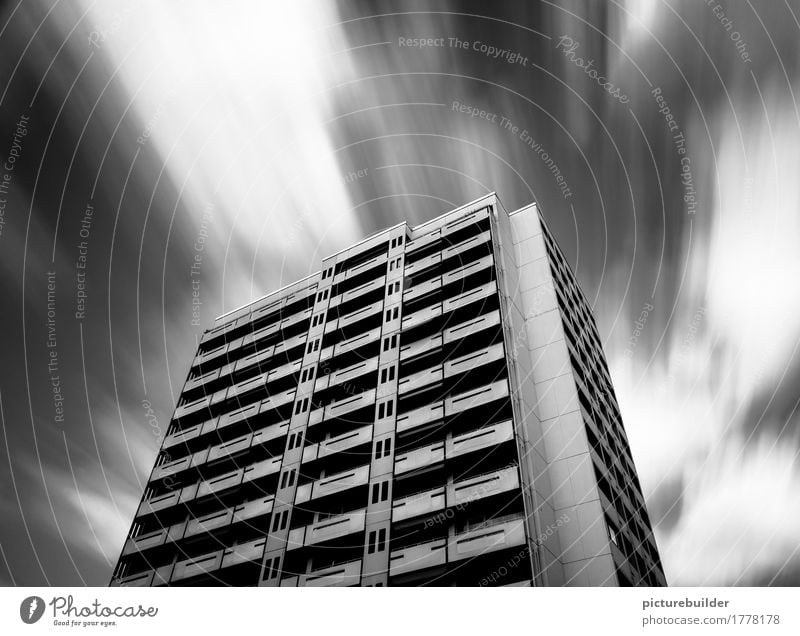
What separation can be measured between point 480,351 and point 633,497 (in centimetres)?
1497

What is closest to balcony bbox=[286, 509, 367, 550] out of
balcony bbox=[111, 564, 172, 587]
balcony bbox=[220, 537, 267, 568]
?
balcony bbox=[220, 537, 267, 568]

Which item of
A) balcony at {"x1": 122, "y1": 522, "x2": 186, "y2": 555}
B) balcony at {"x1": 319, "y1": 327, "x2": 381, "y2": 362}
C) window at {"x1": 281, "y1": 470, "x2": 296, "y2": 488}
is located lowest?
balcony at {"x1": 122, "y1": 522, "x2": 186, "y2": 555}

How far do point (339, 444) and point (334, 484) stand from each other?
277 cm

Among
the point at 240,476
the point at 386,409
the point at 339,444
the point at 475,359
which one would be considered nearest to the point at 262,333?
the point at 240,476

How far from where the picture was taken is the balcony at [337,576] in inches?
989

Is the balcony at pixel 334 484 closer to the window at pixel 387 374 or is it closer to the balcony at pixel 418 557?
the balcony at pixel 418 557

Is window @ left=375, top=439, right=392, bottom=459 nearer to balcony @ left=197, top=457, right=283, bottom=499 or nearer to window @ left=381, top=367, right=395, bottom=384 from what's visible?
window @ left=381, top=367, right=395, bottom=384

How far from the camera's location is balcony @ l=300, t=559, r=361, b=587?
25.1 m

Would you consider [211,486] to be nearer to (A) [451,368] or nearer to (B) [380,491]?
(B) [380,491]

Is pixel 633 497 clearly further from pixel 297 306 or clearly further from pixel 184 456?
pixel 184 456

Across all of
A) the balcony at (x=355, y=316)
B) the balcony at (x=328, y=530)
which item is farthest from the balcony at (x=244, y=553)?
the balcony at (x=355, y=316)

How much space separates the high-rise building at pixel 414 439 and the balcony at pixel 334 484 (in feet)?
0.28

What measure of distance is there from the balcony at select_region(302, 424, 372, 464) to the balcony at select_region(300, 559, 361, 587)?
6.71 metres

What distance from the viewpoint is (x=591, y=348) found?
41.3m
